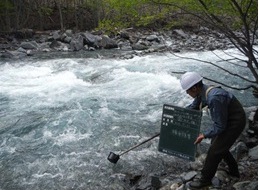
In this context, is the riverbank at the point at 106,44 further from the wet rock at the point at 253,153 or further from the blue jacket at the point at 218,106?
the blue jacket at the point at 218,106

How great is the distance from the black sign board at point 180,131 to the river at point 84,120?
51.3 inches

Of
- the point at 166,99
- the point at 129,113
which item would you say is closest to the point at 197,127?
the point at 129,113

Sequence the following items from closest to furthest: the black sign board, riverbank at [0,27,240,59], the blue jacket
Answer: the blue jacket
the black sign board
riverbank at [0,27,240,59]

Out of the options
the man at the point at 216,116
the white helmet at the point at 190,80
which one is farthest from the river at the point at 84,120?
the white helmet at the point at 190,80

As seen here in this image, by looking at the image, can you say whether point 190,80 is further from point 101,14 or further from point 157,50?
point 101,14

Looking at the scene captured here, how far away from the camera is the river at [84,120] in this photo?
5.61 meters

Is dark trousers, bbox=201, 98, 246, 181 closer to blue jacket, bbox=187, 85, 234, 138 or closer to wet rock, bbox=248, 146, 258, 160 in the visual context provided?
blue jacket, bbox=187, 85, 234, 138

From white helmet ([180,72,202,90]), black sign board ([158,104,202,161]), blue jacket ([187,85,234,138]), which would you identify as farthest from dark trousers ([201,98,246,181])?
white helmet ([180,72,202,90])

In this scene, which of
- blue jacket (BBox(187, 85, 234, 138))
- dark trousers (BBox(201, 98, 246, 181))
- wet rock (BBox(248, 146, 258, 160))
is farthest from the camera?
wet rock (BBox(248, 146, 258, 160))

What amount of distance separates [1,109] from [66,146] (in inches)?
136

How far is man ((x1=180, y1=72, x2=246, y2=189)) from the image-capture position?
3.74 m

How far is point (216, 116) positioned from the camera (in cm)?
377

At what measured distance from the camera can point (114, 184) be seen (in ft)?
17.1

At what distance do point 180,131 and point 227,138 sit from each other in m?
0.62
